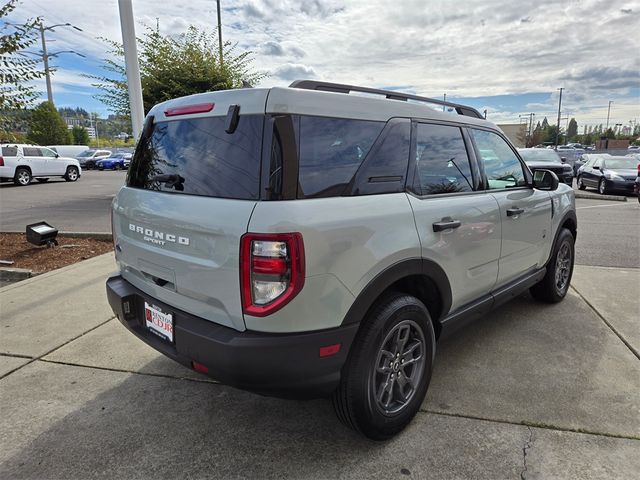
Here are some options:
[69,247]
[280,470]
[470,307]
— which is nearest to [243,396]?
[280,470]

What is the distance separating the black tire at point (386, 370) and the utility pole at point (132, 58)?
5.54 metres

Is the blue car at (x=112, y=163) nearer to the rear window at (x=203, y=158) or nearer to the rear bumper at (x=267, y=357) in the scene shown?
the rear window at (x=203, y=158)

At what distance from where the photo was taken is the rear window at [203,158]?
6.70ft

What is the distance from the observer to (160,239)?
92.8 inches

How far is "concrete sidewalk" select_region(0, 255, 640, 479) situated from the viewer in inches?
89.4

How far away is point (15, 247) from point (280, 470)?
21.9 ft

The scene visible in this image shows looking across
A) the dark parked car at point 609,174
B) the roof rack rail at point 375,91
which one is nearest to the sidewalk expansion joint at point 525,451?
the roof rack rail at point 375,91

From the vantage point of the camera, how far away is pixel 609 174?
595 inches

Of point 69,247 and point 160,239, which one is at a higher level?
point 160,239

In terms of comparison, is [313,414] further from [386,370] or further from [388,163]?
[388,163]

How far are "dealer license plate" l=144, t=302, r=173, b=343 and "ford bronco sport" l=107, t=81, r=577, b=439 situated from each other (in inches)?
0.5

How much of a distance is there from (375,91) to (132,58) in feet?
18.0

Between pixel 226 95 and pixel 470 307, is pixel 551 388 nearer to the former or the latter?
pixel 470 307

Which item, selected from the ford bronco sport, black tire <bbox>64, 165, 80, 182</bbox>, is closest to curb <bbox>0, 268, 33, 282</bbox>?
the ford bronco sport
